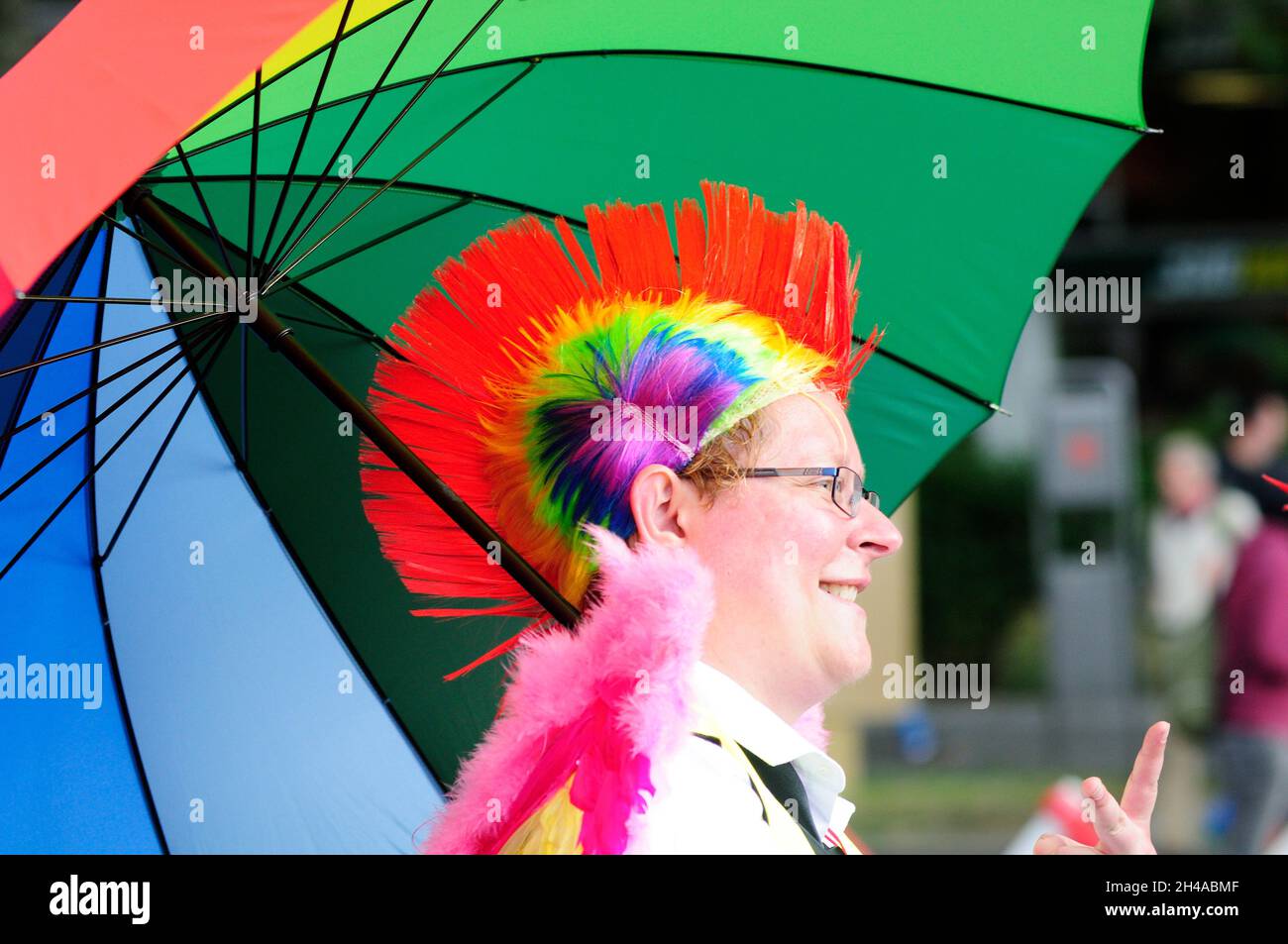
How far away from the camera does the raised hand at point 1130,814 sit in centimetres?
242

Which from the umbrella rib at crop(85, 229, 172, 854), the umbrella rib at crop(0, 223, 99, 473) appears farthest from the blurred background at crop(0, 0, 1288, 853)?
the umbrella rib at crop(0, 223, 99, 473)

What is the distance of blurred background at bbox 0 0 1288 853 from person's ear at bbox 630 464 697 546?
321 centimetres

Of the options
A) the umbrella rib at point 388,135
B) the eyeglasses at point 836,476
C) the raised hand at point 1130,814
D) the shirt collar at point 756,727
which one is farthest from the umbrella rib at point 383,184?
the raised hand at point 1130,814

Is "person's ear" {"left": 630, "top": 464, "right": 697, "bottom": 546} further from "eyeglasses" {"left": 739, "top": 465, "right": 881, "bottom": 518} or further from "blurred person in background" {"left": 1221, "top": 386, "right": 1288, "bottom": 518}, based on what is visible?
"blurred person in background" {"left": 1221, "top": 386, "right": 1288, "bottom": 518}

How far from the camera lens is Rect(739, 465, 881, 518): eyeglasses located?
2.43 m

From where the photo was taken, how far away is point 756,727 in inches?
91.0

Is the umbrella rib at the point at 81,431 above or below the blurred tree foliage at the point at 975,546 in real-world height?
above

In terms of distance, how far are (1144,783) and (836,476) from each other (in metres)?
0.66

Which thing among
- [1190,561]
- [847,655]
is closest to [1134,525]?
[1190,561]

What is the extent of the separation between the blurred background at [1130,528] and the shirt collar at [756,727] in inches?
121

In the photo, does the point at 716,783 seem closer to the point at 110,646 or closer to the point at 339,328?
the point at 339,328

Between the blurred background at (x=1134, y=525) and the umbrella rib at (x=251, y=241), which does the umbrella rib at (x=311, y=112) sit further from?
the blurred background at (x=1134, y=525)
